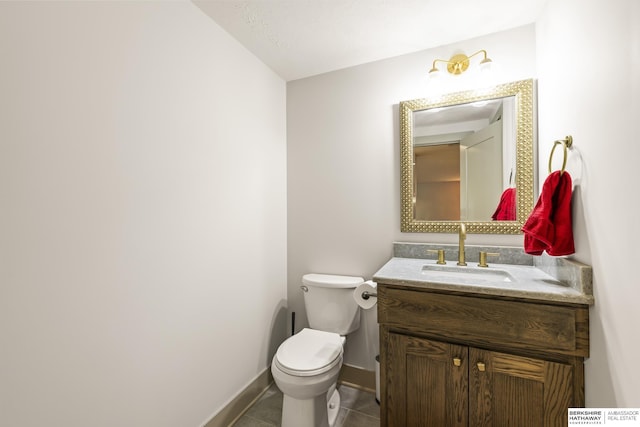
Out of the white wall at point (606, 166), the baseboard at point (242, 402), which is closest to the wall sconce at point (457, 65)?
the white wall at point (606, 166)

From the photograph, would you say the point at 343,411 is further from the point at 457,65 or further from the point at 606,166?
the point at 457,65

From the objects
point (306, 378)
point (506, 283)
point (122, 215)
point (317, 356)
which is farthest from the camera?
point (317, 356)

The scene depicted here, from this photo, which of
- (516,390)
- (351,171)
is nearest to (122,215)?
(351,171)

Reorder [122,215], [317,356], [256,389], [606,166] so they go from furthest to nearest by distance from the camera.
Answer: [256,389]
[317,356]
[122,215]
[606,166]

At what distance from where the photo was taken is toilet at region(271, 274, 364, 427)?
137 centimetres

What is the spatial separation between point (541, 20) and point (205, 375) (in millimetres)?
2621

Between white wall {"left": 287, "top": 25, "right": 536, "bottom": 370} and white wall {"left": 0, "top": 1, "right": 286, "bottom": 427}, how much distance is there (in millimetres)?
479

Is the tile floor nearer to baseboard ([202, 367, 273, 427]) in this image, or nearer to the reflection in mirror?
baseboard ([202, 367, 273, 427])

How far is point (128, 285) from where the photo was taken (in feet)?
3.59

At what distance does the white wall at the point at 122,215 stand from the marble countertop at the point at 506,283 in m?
0.98

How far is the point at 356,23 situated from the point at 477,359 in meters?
1.80

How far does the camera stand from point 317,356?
146 centimetres

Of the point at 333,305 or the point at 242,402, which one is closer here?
the point at 242,402

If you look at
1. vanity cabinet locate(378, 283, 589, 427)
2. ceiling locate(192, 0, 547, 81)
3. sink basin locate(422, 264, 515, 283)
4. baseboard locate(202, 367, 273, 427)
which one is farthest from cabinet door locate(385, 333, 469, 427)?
ceiling locate(192, 0, 547, 81)
